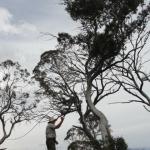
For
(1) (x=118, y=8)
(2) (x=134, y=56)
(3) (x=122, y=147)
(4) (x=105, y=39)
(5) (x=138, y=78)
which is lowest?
(3) (x=122, y=147)

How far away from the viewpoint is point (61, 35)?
2656cm

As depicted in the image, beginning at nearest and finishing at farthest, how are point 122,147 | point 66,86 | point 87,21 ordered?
point 122,147 < point 87,21 < point 66,86

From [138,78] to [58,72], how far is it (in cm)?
1300

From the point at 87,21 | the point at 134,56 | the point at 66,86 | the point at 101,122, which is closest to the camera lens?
the point at 101,122

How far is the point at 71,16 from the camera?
2402 centimetres

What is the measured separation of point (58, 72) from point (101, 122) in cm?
1278

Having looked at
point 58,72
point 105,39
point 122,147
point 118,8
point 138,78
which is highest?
point 58,72

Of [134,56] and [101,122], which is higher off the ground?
[134,56]

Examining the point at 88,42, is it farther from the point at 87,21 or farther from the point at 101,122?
the point at 101,122

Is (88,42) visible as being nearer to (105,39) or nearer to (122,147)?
(105,39)

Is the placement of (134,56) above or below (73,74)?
below

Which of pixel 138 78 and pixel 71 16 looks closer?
pixel 138 78

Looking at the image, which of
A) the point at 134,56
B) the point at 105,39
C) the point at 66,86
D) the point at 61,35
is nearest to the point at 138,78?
the point at 134,56

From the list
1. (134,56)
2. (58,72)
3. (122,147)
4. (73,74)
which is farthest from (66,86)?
(122,147)
